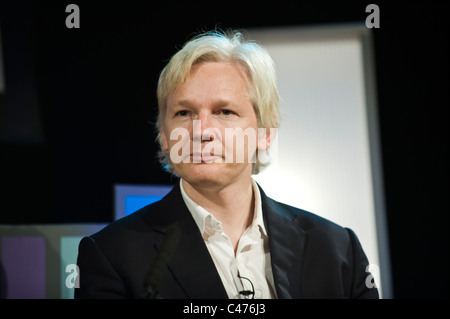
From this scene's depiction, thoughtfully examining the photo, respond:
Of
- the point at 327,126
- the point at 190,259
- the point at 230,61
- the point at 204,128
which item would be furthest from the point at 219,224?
the point at 327,126

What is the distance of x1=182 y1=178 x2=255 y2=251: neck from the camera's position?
1977mm

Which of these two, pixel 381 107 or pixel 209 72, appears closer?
pixel 209 72

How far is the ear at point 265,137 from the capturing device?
7.03 feet

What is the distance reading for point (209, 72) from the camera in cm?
196

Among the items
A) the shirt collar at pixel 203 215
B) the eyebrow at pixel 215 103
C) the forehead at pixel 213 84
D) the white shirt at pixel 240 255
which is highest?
the forehead at pixel 213 84

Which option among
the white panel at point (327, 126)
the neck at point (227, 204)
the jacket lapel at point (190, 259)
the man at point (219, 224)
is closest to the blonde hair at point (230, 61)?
the man at point (219, 224)

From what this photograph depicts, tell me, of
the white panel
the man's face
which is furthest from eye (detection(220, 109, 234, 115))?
the white panel

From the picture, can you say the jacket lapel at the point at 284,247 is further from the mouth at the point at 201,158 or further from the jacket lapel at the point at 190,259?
the mouth at the point at 201,158
